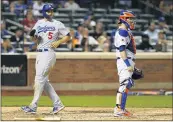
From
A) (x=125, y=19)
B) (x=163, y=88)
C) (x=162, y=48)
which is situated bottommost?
(x=163, y=88)

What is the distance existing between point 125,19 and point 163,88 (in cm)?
887

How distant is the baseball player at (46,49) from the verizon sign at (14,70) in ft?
25.2

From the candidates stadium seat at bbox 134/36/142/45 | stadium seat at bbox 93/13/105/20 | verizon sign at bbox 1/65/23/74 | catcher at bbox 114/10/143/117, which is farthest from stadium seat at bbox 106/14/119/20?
catcher at bbox 114/10/143/117

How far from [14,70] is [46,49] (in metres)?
7.96

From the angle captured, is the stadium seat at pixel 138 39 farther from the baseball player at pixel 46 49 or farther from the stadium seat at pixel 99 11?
the baseball player at pixel 46 49

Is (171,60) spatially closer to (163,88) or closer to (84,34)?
(163,88)

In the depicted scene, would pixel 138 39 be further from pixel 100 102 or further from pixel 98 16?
pixel 100 102

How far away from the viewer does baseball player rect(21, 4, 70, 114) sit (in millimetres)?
10289

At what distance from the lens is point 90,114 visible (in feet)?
34.9

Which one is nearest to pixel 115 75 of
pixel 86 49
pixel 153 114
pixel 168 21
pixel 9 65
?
pixel 86 49

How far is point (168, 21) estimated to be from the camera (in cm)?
2303

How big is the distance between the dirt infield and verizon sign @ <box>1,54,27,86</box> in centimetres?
626

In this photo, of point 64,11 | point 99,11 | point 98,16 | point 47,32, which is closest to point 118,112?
point 47,32

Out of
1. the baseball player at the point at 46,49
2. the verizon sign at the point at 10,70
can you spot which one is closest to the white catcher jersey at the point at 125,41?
the baseball player at the point at 46,49
